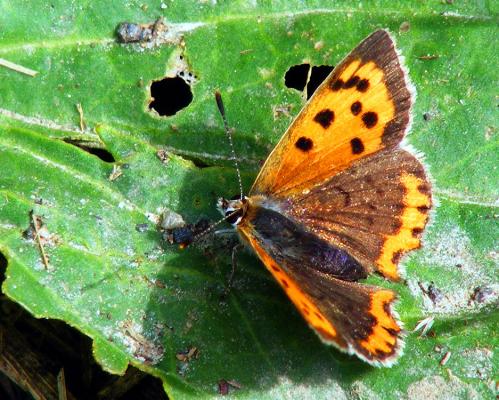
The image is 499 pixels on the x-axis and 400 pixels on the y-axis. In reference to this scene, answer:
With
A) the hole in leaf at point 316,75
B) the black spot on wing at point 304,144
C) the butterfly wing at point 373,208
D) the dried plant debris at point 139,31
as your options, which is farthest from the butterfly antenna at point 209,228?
the dried plant debris at point 139,31

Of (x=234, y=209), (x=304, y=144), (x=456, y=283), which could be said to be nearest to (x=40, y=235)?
(x=234, y=209)

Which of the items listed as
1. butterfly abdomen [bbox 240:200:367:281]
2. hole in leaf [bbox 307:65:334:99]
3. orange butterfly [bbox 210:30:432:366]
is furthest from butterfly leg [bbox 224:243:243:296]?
hole in leaf [bbox 307:65:334:99]

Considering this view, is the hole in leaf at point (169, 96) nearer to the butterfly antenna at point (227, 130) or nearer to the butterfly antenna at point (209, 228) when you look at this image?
the butterfly antenna at point (227, 130)

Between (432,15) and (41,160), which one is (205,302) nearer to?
(41,160)

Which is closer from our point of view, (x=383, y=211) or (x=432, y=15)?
(x=383, y=211)

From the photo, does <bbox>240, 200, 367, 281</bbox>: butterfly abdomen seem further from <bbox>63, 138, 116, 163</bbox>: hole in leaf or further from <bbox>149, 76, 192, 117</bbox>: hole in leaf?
<bbox>63, 138, 116, 163</bbox>: hole in leaf

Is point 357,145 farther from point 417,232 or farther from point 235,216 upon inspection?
point 235,216

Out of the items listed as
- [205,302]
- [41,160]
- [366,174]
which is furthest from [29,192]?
[366,174]
